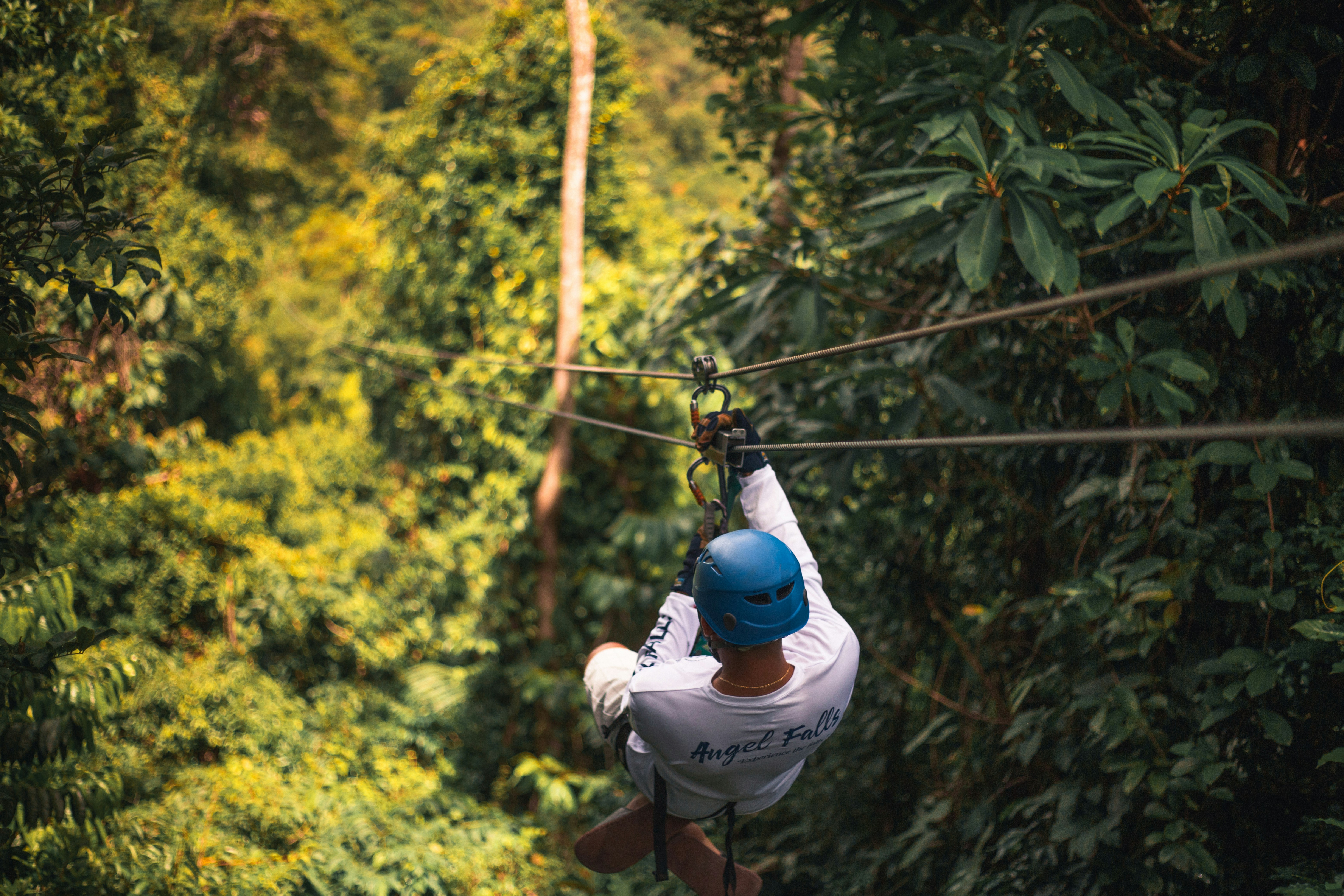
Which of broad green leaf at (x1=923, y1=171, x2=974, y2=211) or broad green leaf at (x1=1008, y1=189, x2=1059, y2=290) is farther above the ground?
broad green leaf at (x1=923, y1=171, x2=974, y2=211)

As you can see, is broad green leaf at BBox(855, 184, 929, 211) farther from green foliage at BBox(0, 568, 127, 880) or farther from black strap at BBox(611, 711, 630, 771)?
green foliage at BBox(0, 568, 127, 880)

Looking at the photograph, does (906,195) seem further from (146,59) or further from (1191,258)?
(146,59)

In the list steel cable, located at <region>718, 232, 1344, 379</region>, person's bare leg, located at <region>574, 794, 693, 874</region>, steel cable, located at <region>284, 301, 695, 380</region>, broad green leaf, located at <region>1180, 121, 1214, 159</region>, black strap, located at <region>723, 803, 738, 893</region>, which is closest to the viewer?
steel cable, located at <region>718, 232, 1344, 379</region>

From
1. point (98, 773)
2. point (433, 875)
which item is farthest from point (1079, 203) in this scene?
point (433, 875)

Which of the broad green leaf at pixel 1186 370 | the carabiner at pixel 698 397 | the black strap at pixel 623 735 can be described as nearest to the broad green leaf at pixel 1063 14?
the broad green leaf at pixel 1186 370

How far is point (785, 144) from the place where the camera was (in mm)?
4953

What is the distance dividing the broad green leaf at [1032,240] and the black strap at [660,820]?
1.44 metres

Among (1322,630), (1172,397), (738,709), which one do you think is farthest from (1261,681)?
(738,709)

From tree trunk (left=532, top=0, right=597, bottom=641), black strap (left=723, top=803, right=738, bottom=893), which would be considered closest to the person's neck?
black strap (left=723, top=803, right=738, bottom=893)

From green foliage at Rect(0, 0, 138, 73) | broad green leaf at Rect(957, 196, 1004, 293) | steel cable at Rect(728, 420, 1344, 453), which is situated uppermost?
green foliage at Rect(0, 0, 138, 73)

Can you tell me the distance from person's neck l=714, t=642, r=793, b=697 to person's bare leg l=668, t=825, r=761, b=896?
1.78ft

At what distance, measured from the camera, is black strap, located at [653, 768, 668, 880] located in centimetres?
178

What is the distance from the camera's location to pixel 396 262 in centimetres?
649

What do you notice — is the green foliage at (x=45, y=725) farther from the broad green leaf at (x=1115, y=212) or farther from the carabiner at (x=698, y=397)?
the broad green leaf at (x=1115, y=212)
